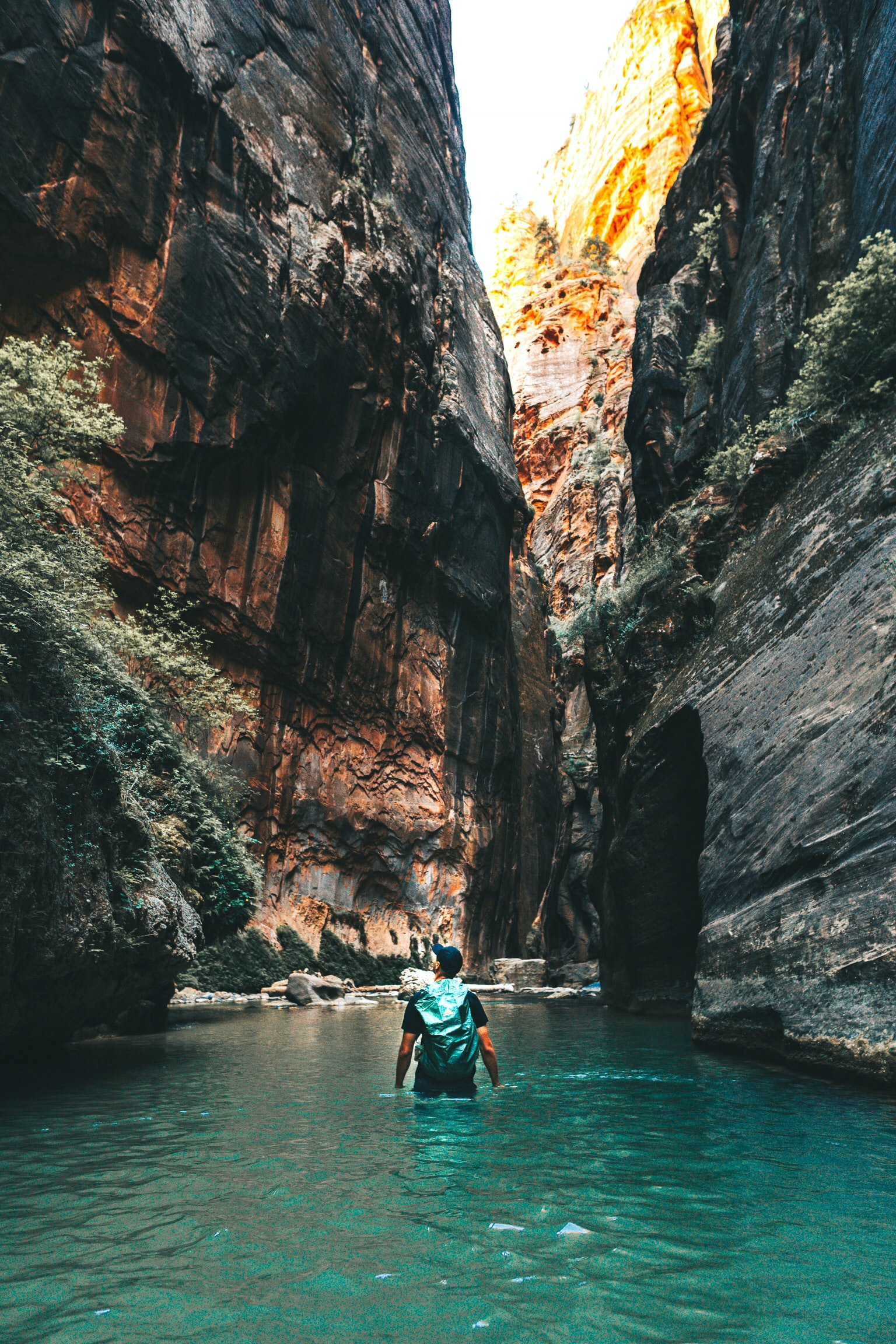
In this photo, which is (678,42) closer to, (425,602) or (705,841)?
(425,602)

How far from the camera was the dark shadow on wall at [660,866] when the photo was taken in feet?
50.5

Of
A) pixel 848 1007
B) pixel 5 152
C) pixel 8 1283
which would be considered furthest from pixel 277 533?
pixel 8 1283

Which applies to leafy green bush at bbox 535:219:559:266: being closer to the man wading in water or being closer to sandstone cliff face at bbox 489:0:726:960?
sandstone cliff face at bbox 489:0:726:960

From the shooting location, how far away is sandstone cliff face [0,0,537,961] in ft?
79.2

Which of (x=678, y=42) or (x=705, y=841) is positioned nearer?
(x=705, y=841)

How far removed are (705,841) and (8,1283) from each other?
34.3 ft

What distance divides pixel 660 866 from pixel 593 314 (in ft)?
218

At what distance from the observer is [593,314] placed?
237ft

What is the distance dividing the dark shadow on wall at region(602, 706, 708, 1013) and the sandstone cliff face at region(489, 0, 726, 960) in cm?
2937

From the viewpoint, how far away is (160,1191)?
14.0ft

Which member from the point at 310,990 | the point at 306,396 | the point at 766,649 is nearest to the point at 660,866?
the point at 766,649

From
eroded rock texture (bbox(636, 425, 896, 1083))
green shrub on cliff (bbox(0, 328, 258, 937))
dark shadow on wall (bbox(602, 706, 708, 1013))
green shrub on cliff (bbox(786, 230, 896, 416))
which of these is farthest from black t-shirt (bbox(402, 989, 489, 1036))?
green shrub on cliff (bbox(786, 230, 896, 416))

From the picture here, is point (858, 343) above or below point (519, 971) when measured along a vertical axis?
above

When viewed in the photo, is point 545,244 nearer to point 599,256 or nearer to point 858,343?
point 599,256
